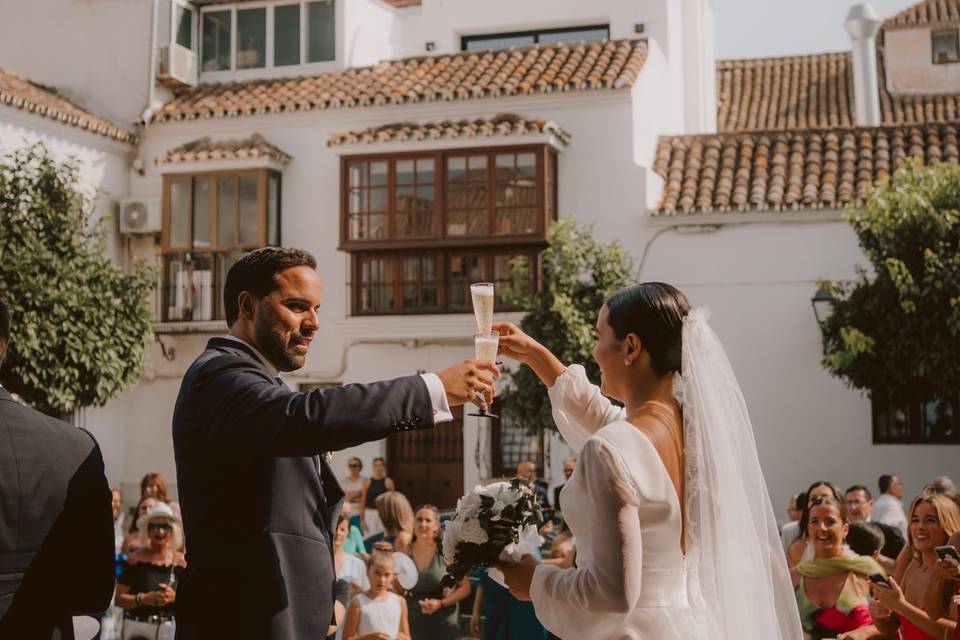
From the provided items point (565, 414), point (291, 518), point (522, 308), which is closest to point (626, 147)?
point (522, 308)

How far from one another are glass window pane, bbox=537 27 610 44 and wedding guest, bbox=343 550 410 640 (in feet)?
52.8

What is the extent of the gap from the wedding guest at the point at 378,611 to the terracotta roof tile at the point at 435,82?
11.2 m

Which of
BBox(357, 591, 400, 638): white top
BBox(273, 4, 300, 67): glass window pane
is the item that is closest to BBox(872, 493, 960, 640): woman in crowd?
BBox(357, 591, 400, 638): white top

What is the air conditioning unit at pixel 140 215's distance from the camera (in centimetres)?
1886

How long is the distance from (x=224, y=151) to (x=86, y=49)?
3.54 metres

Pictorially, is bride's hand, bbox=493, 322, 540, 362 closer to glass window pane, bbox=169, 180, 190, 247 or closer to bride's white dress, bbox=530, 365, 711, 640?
bride's white dress, bbox=530, 365, 711, 640

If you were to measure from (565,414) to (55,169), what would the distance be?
42.5ft

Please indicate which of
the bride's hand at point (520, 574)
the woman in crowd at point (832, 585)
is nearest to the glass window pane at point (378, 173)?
the woman in crowd at point (832, 585)

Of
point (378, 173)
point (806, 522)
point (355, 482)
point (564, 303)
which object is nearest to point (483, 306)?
point (806, 522)

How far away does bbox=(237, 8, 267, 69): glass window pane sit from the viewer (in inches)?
816

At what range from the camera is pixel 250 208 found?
61.5 feet

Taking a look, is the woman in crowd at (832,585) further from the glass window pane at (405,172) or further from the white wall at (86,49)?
the white wall at (86,49)

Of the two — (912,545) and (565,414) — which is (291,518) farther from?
(912,545)

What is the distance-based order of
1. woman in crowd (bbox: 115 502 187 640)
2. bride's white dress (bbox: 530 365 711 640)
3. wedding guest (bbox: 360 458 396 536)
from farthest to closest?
wedding guest (bbox: 360 458 396 536) → woman in crowd (bbox: 115 502 187 640) → bride's white dress (bbox: 530 365 711 640)
